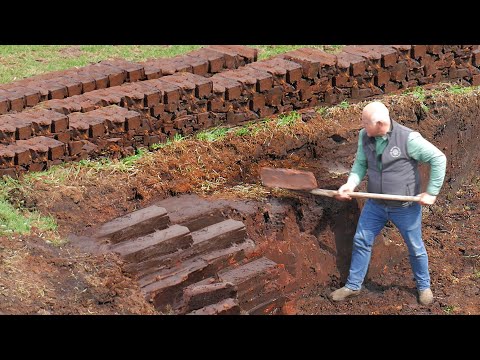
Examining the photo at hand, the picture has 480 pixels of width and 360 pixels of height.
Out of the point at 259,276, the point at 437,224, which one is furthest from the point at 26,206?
the point at 437,224

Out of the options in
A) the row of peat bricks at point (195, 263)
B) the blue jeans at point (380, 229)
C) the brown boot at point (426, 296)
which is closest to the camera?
the row of peat bricks at point (195, 263)

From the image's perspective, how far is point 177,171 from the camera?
9336 millimetres

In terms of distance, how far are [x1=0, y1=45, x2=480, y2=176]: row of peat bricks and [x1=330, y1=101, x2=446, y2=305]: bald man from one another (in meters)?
2.11

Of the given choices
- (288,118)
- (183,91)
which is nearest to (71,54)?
(183,91)

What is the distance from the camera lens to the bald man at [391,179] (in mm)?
8211

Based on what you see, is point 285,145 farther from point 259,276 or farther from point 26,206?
point 26,206

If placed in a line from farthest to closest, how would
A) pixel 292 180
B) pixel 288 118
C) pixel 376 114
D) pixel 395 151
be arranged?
pixel 288 118 → pixel 292 180 → pixel 395 151 → pixel 376 114

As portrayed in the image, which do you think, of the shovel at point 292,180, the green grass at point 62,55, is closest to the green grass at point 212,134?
the shovel at point 292,180

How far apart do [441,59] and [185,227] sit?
4747 millimetres

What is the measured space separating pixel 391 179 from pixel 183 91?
261 centimetres

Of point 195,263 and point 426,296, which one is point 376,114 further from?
point 195,263

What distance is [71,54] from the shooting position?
12.4m

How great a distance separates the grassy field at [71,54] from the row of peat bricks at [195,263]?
3780mm

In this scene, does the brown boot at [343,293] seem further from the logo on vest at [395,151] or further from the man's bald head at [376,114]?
the man's bald head at [376,114]
